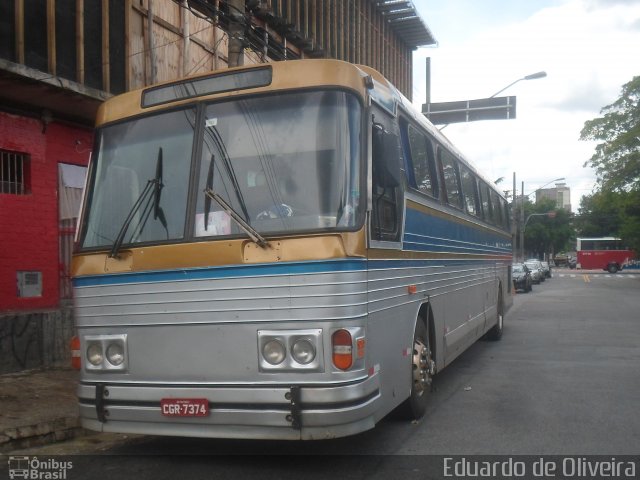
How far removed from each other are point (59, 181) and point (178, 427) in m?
7.18

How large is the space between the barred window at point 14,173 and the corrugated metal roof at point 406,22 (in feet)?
62.5

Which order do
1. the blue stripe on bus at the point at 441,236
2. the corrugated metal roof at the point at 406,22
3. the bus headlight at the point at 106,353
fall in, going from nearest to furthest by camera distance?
the bus headlight at the point at 106,353, the blue stripe on bus at the point at 441,236, the corrugated metal roof at the point at 406,22

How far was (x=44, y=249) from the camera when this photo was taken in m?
10.7

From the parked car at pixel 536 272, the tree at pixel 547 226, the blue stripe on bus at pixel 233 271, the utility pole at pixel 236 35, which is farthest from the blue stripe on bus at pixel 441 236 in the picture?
the tree at pixel 547 226

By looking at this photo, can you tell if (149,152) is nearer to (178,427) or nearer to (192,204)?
(192,204)

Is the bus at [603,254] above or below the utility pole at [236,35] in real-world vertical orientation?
below

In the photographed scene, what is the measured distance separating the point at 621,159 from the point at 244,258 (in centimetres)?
4921

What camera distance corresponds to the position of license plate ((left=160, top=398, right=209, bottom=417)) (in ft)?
16.4

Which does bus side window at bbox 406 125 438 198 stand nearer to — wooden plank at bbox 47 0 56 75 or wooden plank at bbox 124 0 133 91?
wooden plank at bbox 47 0 56 75

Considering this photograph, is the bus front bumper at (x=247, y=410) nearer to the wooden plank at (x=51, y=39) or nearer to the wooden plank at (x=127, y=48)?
the wooden plank at (x=51, y=39)

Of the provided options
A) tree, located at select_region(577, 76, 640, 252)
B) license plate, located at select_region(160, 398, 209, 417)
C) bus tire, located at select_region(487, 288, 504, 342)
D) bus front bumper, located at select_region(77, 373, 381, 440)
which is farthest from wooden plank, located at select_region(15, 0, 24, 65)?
tree, located at select_region(577, 76, 640, 252)

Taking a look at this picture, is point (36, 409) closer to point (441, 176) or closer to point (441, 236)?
point (441, 236)

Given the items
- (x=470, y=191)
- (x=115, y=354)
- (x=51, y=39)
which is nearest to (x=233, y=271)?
(x=115, y=354)

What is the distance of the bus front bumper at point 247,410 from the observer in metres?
4.77
